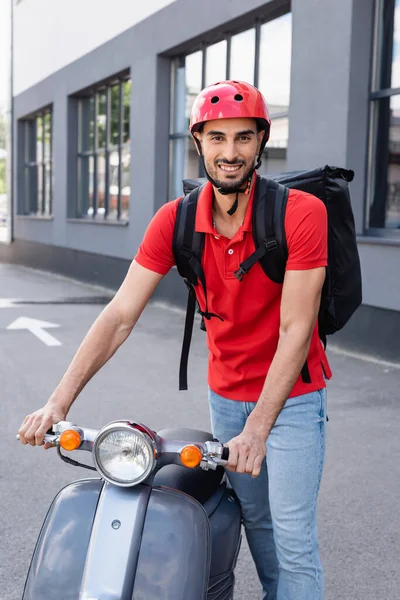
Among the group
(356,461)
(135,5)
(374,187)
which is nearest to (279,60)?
(374,187)

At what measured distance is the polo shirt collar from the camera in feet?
7.89

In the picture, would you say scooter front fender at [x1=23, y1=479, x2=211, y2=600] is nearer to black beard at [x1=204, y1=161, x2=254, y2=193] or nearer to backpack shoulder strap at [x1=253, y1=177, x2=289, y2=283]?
backpack shoulder strap at [x1=253, y1=177, x2=289, y2=283]

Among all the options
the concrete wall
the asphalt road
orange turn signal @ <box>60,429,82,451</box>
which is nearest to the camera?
orange turn signal @ <box>60,429,82,451</box>

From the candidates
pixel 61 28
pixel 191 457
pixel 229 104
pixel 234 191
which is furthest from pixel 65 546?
pixel 61 28

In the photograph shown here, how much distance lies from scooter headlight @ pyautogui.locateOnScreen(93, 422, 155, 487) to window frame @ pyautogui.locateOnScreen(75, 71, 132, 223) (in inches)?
504

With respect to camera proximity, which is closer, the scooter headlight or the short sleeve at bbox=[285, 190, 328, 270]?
the scooter headlight

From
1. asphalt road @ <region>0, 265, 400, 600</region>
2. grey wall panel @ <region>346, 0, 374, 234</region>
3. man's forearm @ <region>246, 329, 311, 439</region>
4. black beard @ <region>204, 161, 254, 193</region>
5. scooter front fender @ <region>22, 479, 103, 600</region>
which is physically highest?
grey wall panel @ <region>346, 0, 374, 234</region>

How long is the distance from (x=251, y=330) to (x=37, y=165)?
2066cm

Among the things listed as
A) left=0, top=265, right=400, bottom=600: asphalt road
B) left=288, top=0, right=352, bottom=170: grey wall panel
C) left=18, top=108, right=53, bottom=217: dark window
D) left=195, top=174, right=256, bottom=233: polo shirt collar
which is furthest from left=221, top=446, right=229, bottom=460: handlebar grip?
left=18, top=108, right=53, bottom=217: dark window

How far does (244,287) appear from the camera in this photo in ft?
7.99

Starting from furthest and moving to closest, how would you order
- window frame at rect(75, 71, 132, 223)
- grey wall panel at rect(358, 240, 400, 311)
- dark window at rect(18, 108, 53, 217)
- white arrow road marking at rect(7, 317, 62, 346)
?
dark window at rect(18, 108, 53, 217), window frame at rect(75, 71, 132, 223), white arrow road marking at rect(7, 317, 62, 346), grey wall panel at rect(358, 240, 400, 311)

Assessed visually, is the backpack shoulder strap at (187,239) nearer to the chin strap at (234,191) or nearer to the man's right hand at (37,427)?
the chin strap at (234,191)

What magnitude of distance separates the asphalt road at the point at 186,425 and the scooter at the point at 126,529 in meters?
1.30

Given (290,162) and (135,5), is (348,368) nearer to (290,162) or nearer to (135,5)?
(290,162)
